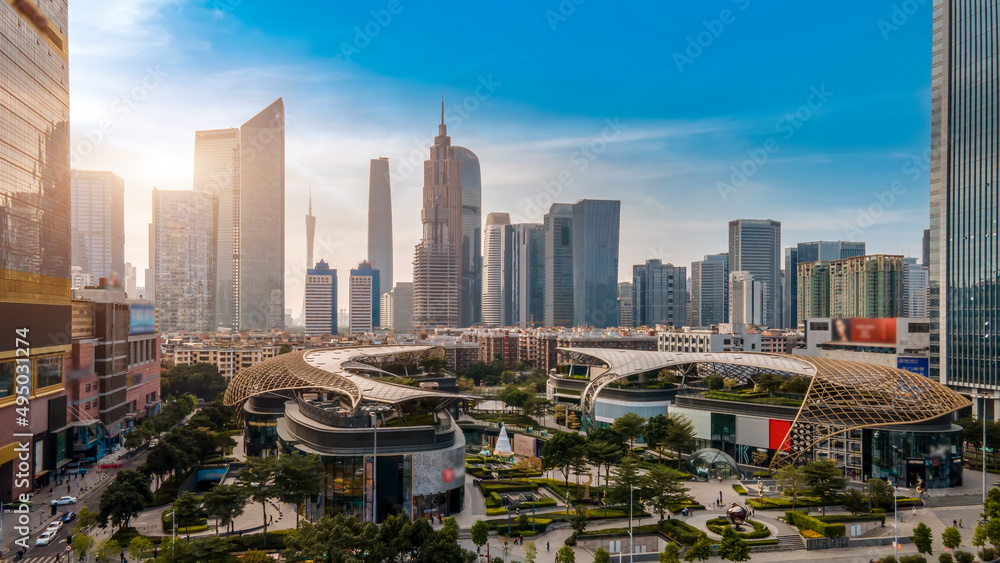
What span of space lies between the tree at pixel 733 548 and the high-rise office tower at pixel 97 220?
134915mm

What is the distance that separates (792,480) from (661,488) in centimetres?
988

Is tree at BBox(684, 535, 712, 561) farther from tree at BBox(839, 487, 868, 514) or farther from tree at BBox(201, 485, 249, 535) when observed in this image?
tree at BBox(201, 485, 249, 535)

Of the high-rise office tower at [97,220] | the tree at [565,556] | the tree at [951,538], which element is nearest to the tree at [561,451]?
the tree at [565,556]

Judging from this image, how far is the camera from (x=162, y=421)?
5522 cm

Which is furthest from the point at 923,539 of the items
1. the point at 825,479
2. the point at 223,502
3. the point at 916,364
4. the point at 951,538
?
the point at 916,364

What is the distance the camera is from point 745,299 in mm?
189250

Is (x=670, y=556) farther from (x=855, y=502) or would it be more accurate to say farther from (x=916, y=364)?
(x=916, y=364)

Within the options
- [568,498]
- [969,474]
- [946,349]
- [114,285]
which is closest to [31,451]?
[114,285]

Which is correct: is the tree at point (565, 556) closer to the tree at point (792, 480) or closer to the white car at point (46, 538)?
the tree at point (792, 480)

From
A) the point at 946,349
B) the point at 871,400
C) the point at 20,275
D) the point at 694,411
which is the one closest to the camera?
the point at 20,275

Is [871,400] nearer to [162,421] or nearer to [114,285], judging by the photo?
[162,421]

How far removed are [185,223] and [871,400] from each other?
17634 cm

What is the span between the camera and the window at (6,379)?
37253 mm

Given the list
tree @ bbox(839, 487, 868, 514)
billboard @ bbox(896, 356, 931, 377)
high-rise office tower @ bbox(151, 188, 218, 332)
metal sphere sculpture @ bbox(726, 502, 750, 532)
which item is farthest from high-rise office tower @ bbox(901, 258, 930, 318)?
high-rise office tower @ bbox(151, 188, 218, 332)
